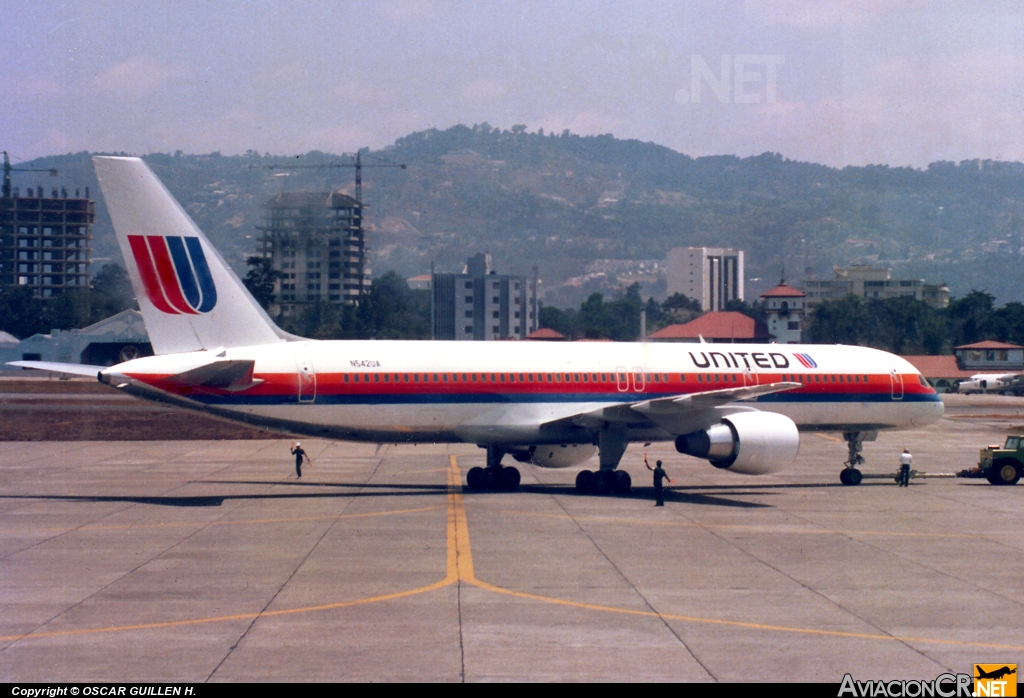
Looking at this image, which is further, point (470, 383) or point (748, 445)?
point (470, 383)

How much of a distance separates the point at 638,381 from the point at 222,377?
13.6m

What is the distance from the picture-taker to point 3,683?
38.5 ft

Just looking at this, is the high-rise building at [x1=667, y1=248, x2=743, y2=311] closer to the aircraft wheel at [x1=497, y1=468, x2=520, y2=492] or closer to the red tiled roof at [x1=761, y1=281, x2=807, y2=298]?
the red tiled roof at [x1=761, y1=281, x2=807, y2=298]

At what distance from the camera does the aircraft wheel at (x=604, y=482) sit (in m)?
33.0

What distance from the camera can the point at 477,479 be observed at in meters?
34.4

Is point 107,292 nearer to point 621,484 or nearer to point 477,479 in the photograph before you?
point 477,479

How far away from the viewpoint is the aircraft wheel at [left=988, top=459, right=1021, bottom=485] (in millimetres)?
36688

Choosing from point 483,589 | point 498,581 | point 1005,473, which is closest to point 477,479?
point 498,581

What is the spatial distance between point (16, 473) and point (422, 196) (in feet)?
182

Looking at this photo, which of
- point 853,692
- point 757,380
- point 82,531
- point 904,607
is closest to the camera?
point 853,692

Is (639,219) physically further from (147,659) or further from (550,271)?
(147,659)

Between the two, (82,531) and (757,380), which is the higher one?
(757,380)

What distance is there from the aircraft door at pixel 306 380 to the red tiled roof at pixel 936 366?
51636 millimetres

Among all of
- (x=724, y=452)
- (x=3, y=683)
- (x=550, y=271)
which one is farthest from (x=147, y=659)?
(x=550, y=271)
